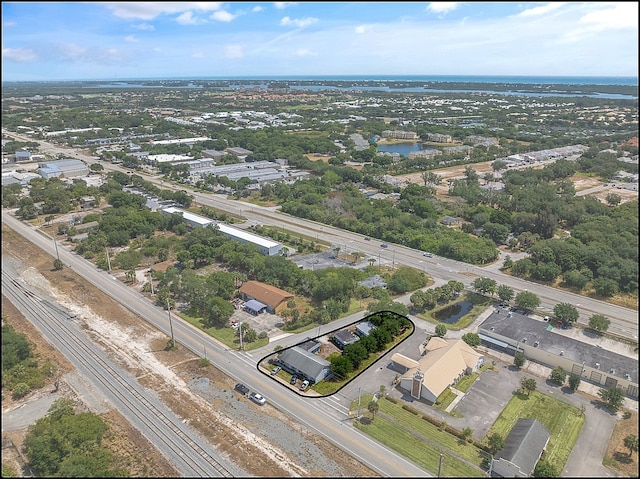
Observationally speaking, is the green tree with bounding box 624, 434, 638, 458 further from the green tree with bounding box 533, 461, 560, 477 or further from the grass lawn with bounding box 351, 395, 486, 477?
the grass lawn with bounding box 351, 395, 486, 477

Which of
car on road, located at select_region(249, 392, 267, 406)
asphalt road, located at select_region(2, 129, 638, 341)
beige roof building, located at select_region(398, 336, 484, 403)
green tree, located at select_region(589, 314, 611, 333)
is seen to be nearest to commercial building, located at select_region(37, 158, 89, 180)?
asphalt road, located at select_region(2, 129, 638, 341)

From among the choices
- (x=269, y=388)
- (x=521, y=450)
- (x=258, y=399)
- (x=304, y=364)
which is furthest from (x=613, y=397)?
(x=258, y=399)

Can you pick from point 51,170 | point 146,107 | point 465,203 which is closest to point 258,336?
point 465,203

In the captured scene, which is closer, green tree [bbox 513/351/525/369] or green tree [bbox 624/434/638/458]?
green tree [bbox 624/434/638/458]

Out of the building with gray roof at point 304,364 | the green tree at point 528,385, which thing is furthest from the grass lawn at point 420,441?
the green tree at point 528,385

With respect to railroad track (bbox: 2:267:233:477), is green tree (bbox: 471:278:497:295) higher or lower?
higher
